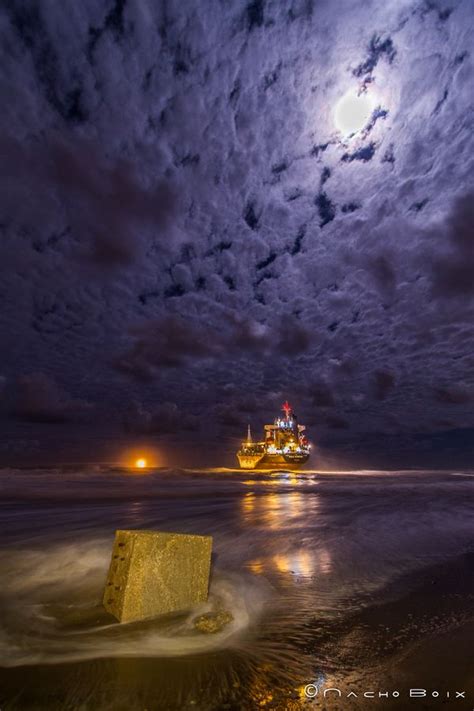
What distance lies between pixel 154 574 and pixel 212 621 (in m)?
0.77

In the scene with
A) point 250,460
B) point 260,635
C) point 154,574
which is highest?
point 250,460

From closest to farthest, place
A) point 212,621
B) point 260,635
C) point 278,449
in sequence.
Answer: point 260,635 < point 212,621 < point 278,449

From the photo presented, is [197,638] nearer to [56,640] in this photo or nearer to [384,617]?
[56,640]

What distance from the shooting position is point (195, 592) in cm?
409

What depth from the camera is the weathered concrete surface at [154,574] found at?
3.66 m

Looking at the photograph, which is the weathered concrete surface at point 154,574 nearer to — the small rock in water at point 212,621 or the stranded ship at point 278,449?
the small rock in water at point 212,621

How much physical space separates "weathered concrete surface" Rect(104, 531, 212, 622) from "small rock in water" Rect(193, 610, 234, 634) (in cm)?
27

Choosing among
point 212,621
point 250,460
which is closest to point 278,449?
point 250,460

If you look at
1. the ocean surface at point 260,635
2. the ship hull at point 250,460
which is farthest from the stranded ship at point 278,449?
the ocean surface at point 260,635

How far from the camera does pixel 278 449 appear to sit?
111 m

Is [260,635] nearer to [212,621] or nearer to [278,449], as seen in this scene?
[212,621]

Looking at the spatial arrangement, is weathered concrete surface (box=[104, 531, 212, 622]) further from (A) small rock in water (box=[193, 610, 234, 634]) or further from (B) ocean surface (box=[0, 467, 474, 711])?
(A) small rock in water (box=[193, 610, 234, 634])

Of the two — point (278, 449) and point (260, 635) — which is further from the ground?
point (278, 449)

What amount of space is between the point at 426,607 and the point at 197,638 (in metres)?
2.71
